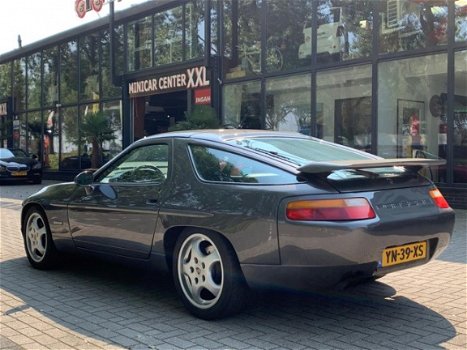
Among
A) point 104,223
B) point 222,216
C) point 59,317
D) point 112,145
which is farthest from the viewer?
point 112,145

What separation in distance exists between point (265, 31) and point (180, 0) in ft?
12.7

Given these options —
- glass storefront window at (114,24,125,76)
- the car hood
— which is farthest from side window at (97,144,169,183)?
glass storefront window at (114,24,125,76)

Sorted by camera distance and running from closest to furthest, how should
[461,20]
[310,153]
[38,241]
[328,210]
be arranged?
[328,210], [310,153], [38,241], [461,20]

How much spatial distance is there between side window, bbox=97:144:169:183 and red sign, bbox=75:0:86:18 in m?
15.5

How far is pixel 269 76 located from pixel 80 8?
8.90 m

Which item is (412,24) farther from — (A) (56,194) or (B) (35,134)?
(B) (35,134)

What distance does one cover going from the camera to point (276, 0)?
13.7 metres

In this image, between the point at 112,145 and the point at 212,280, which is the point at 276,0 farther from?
the point at 212,280

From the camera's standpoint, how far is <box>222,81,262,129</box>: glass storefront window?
14320 mm

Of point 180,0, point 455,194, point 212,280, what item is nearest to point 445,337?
point 212,280

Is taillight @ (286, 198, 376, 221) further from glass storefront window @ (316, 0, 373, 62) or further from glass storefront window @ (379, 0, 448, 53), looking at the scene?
glass storefront window @ (316, 0, 373, 62)

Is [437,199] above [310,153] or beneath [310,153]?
beneath

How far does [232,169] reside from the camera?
13.1 feet

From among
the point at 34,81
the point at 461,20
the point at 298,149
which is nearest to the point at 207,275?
the point at 298,149
